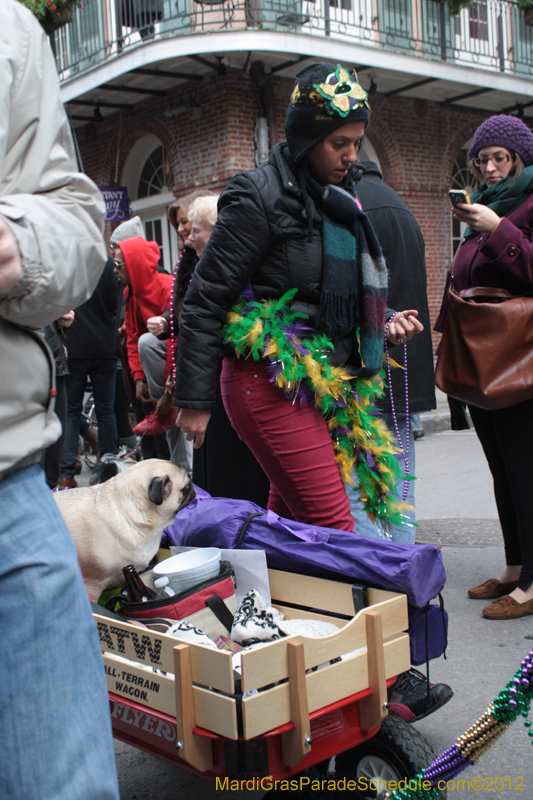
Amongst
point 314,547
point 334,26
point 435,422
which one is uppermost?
point 334,26

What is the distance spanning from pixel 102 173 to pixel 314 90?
44.2 ft

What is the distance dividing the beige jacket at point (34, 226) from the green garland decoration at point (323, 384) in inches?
46.0

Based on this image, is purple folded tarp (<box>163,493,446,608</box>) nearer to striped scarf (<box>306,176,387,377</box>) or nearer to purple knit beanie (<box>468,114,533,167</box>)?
striped scarf (<box>306,176,387,377</box>)

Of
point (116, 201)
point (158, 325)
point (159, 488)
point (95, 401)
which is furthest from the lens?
point (116, 201)

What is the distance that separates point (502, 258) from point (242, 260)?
1322 mm

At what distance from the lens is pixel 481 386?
3.26 metres

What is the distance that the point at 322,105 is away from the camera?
2.37 meters

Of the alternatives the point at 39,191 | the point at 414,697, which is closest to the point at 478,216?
the point at 414,697

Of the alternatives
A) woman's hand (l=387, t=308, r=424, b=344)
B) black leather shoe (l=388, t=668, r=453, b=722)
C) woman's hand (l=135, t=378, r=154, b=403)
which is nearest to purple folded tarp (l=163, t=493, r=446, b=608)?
black leather shoe (l=388, t=668, r=453, b=722)

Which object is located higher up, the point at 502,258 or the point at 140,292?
the point at 140,292

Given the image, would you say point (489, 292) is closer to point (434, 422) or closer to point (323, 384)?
point (323, 384)

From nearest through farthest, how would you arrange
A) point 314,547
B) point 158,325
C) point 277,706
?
point 277,706 → point 314,547 → point 158,325

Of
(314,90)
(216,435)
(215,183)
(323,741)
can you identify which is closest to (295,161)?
(314,90)

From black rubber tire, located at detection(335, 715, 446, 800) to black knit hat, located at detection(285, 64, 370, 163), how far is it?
1.80 metres
